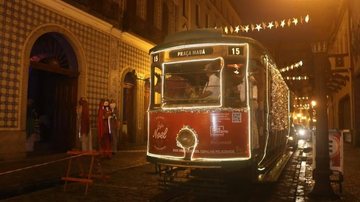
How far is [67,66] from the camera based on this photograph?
14.4 meters

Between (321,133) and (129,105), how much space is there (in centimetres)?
1245

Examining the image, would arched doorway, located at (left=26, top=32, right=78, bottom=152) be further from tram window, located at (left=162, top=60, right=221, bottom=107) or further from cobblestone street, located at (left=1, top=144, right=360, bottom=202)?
tram window, located at (left=162, top=60, right=221, bottom=107)

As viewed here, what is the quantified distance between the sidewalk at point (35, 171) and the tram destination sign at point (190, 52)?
3.65 meters

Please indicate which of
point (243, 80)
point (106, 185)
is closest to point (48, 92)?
point (106, 185)

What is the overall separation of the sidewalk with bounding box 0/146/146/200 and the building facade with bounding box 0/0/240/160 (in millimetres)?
826

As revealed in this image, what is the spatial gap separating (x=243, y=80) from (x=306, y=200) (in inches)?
100

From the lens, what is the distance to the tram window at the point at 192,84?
277 inches

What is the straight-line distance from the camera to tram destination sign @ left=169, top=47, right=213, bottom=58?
23.5ft

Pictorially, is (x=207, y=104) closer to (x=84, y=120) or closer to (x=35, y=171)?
(x=35, y=171)

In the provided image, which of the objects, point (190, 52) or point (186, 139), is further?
point (190, 52)

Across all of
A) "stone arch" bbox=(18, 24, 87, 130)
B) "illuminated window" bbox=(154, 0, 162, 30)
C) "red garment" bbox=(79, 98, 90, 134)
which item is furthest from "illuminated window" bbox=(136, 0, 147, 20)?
"red garment" bbox=(79, 98, 90, 134)

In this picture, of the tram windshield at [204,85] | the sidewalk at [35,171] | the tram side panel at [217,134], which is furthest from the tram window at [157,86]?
the sidewalk at [35,171]

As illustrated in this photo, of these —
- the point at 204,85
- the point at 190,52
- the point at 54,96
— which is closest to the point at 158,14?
the point at 54,96

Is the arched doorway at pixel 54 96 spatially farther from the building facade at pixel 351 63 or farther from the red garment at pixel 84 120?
the building facade at pixel 351 63
